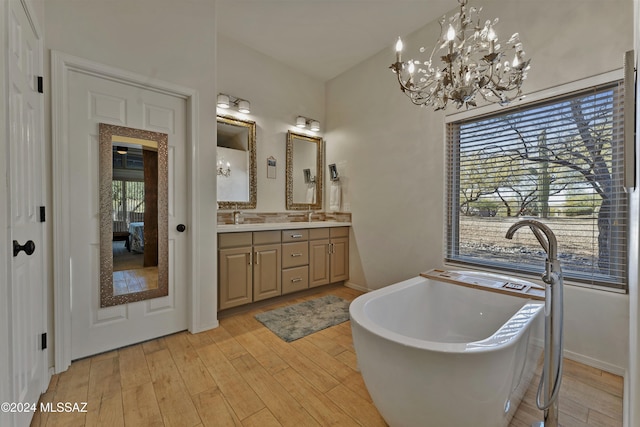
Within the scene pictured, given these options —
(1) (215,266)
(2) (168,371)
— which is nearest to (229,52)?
(1) (215,266)

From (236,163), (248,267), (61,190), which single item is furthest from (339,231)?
(61,190)

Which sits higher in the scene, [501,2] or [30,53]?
[501,2]

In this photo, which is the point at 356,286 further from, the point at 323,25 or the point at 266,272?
the point at 323,25

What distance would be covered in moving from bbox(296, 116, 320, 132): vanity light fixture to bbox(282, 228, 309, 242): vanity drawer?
1503mm

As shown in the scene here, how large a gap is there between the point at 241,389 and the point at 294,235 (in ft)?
5.56

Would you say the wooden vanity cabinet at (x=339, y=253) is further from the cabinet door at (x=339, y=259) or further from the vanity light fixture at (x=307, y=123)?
the vanity light fixture at (x=307, y=123)

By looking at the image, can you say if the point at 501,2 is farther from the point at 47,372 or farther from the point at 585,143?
the point at 47,372

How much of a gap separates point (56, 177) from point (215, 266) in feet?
4.18

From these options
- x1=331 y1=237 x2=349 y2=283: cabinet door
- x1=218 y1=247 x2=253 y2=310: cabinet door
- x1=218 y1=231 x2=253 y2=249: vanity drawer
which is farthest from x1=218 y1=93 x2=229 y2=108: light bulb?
x1=331 y1=237 x2=349 y2=283: cabinet door

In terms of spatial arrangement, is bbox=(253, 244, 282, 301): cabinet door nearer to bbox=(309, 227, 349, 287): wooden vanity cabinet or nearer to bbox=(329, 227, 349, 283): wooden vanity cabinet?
bbox=(309, 227, 349, 287): wooden vanity cabinet

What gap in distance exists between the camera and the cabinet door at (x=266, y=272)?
2.78 m

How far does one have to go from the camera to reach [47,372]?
1.63 meters

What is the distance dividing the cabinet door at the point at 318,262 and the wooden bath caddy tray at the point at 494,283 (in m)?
1.44

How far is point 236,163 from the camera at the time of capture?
3166 millimetres
